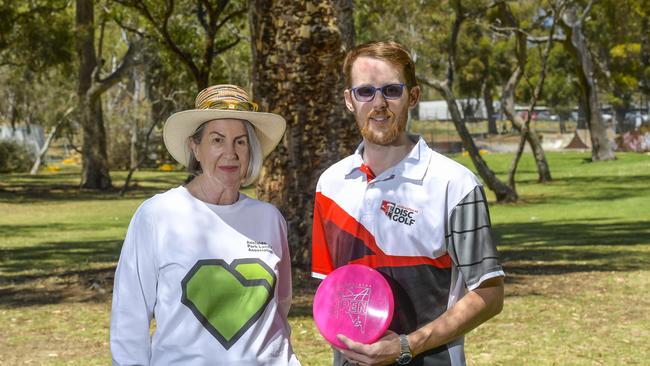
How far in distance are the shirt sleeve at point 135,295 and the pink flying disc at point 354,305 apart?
57 cm

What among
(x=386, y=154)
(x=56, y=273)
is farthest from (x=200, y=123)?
(x=56, y=273)

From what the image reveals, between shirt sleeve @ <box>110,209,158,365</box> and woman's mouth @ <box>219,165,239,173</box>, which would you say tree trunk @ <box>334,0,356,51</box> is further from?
shirt sleeve @ <box>110,209,158,365</box>

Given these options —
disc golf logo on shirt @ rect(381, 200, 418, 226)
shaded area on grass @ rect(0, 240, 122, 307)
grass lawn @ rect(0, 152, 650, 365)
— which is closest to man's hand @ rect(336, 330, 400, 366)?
disc golf logo on shirt @ rect(381, 200, 418, 226)

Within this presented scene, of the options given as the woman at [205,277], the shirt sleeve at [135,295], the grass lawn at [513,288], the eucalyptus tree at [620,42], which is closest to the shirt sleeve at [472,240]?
the woman at [205,277]

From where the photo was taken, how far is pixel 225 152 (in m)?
3.69

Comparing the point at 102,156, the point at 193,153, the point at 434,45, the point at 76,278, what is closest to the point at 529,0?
the point at 434,45

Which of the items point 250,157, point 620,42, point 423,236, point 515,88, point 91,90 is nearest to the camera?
point 423,236

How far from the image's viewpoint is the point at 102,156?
123ft

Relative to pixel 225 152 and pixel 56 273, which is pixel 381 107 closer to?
pixel 225 152

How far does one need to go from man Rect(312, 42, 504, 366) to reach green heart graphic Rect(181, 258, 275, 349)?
251 millimetres

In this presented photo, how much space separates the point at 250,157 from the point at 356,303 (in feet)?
2.69

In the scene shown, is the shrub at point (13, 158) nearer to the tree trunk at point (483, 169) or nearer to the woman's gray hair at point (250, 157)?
the tree trunk at point (483, 169)

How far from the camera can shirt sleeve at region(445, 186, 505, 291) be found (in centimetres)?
326

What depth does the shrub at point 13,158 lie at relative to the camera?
51594mm
